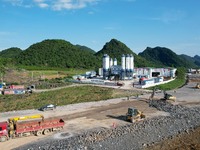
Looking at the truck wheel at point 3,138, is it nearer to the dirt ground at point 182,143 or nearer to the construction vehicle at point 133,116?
the dirt ground at point 182,143

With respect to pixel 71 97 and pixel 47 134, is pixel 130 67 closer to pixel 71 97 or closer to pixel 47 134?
pixel 71 97

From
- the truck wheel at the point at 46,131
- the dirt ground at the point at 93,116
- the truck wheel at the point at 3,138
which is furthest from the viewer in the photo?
the truck wheel at the point at 46,131

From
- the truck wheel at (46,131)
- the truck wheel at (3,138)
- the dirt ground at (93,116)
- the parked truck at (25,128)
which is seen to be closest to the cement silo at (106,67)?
the dirt ground at (93,116)

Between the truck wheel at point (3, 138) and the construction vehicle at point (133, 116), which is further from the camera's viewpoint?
the construction vehicle at point (133, 116)

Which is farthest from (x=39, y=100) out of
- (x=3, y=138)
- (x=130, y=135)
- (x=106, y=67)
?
(x=106, y=67)

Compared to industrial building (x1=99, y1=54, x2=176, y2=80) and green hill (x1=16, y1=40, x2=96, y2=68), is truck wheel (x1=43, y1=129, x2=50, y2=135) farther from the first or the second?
green hill (x1=16, y1=40, x2=96, y2=68)

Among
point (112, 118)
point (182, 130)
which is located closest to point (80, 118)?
point (112, 118)

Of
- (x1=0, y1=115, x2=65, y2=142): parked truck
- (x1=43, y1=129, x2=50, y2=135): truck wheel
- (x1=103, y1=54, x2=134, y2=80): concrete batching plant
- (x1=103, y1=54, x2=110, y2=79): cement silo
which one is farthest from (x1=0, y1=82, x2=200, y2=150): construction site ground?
(x1=103, y1=54, x2=110, y2=79): cement silo
